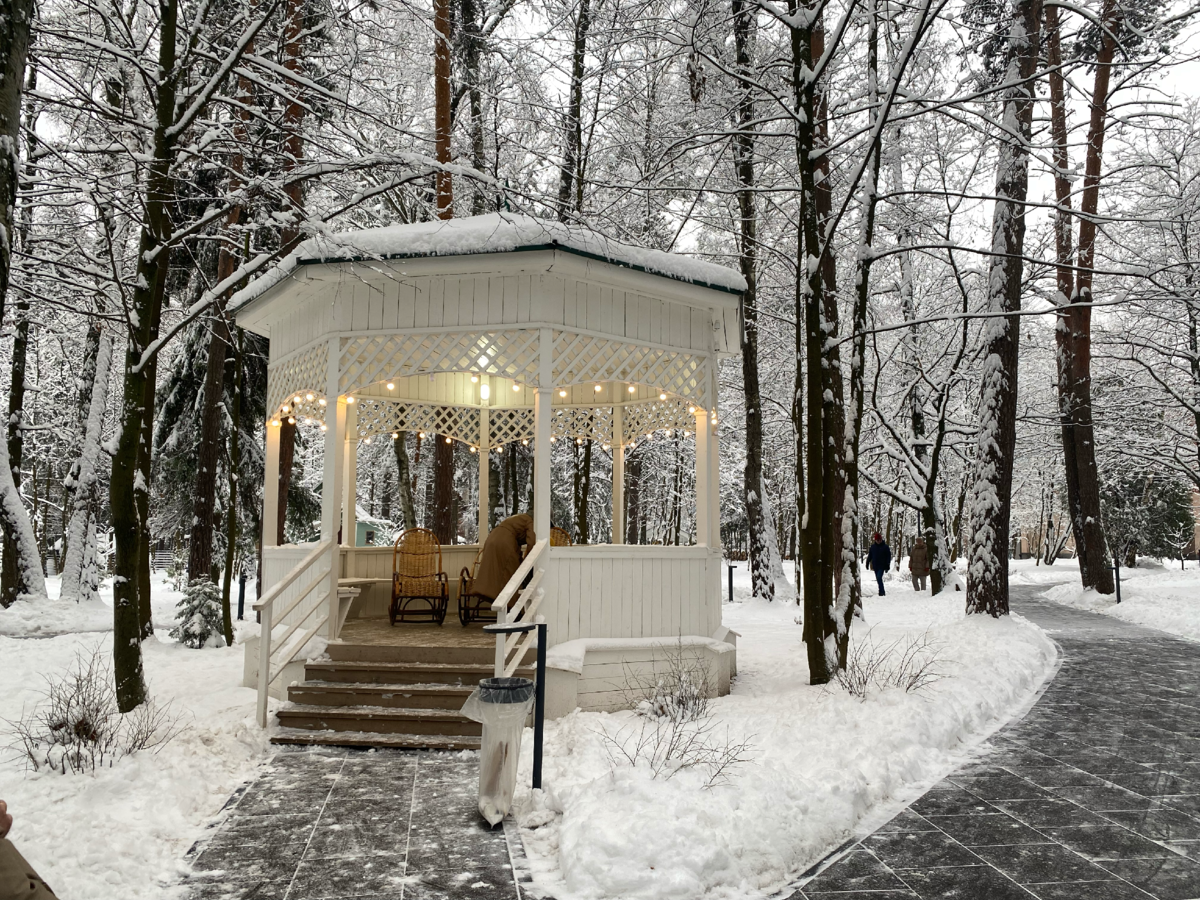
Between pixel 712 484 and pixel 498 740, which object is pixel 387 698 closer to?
pixel 498 740

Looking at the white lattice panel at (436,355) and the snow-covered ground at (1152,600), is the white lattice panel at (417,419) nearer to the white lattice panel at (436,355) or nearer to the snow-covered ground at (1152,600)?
the white lattice panel at (436,355)

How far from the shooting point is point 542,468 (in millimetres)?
7430

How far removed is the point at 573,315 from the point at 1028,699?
5.65 metres

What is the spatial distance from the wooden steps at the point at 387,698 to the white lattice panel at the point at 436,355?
250 centimetres

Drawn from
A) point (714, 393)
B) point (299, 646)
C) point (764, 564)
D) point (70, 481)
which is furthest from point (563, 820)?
point (70, 481)

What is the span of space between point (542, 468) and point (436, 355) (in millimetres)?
1481

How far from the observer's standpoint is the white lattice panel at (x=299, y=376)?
26.6 feet

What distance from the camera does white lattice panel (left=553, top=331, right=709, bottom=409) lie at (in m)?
7.66

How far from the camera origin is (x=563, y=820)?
4.41 metres

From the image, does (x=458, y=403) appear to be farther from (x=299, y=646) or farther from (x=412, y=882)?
(x=412, y=882)

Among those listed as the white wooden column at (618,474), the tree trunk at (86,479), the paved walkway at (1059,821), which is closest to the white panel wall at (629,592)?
the white wooden column at (618,474)

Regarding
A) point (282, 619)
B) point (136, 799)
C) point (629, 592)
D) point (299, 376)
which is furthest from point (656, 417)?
point (136, 799)

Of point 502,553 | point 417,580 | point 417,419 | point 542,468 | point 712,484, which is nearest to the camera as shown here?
point 542,468

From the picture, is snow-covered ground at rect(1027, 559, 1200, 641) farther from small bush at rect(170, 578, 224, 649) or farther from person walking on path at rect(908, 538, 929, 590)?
small bush at rect(170, 578, 224, 649)
